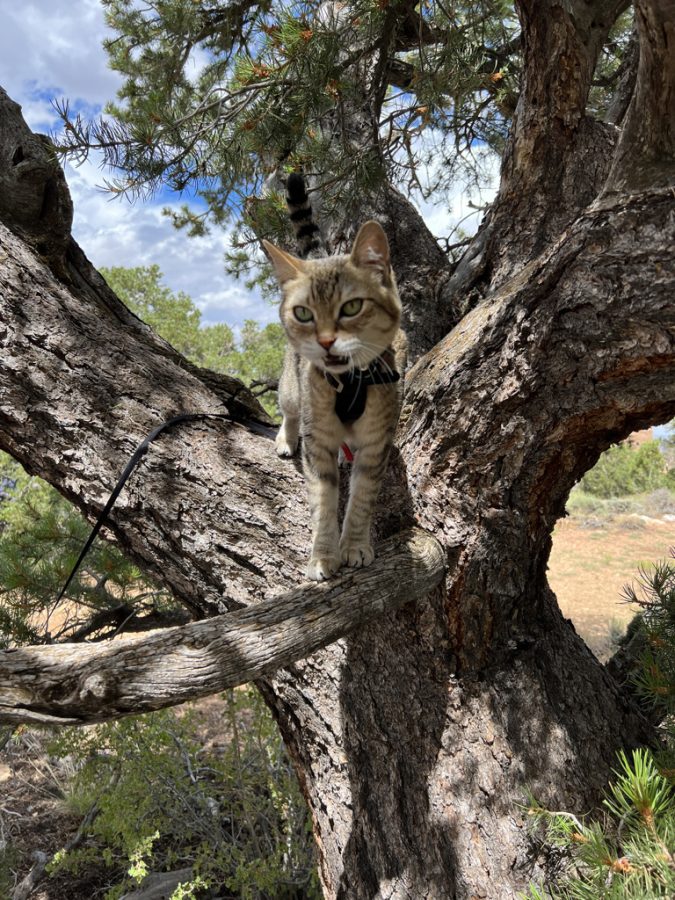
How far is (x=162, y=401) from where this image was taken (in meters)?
2.48

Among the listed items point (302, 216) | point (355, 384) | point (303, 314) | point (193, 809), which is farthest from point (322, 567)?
point (193, 809)

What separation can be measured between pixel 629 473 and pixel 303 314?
624 inches

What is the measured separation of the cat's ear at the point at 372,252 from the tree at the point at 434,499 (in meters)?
0.38

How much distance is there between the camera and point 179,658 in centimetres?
139

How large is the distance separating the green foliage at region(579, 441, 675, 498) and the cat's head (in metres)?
14.2

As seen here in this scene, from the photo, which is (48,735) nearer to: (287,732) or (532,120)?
(287,732)

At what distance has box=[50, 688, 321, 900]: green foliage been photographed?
10.9 feet

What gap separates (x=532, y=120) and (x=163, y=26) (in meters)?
2.54

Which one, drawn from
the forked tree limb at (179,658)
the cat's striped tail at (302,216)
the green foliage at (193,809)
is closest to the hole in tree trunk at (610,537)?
the green foliage at (193,809)

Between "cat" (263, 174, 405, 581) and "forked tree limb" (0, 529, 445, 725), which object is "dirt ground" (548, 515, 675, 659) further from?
"forked tree limb" (0, 529, 445, 725)

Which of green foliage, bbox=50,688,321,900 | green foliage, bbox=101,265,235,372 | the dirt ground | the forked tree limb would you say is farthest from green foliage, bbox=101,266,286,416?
the forked tree limb

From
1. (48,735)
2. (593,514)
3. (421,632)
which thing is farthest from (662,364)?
(593,514)

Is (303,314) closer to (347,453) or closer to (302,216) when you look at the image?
(347,453)

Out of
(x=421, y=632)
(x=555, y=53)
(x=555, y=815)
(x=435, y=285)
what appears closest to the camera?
(x=555, y=815)
